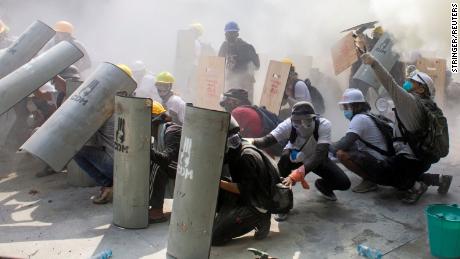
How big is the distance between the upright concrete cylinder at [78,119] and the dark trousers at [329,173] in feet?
6.18

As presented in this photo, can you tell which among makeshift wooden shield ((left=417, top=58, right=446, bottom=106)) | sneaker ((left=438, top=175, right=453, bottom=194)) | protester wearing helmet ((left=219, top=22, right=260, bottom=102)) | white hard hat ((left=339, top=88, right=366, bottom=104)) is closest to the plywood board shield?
makeshift wooden shield ((left=417, top=58, right=446, bottom=106))

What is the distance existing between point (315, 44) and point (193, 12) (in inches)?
204

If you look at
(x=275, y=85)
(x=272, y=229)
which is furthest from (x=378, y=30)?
(x=272, y=229)

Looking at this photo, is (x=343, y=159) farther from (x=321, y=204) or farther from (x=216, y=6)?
(x=216, y=6)

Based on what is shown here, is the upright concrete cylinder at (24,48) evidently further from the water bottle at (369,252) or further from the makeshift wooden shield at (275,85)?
the water bottle at (369,252)

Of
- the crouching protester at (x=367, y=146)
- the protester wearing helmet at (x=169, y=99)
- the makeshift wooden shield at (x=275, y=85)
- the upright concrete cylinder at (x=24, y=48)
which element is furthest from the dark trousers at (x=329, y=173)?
the upright concrete cylinder at (x=24, y=48)

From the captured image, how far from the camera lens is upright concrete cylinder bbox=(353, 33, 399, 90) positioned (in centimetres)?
750

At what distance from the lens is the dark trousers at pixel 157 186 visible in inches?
172

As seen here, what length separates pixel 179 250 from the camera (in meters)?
3.46

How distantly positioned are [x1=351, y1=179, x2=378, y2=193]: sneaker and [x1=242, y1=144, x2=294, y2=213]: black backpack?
1.40 metres

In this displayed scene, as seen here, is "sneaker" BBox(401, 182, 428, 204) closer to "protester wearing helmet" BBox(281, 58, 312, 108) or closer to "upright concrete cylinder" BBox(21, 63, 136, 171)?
"protester wearing helmet" BBox(281, 58, 312, 108)

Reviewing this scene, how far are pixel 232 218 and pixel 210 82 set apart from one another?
463 cm

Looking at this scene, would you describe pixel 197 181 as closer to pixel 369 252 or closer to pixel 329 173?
pixel 369 252

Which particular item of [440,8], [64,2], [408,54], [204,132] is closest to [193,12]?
[64,2]
